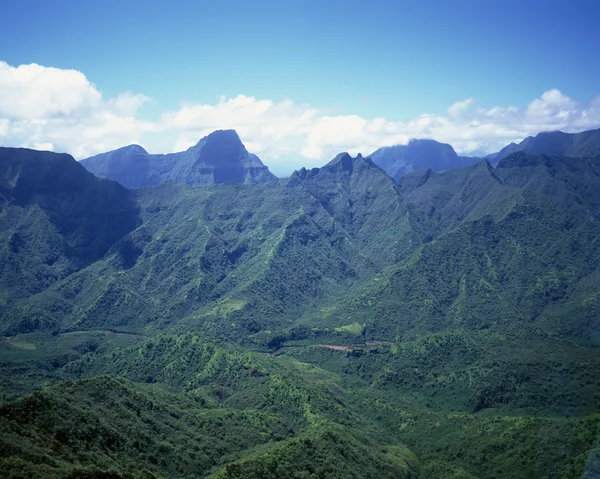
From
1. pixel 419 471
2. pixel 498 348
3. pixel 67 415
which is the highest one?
pixel 67 415

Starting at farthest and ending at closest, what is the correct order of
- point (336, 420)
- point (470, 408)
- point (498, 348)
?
point (498, 348)
point (470, 408)
point (336, 420)

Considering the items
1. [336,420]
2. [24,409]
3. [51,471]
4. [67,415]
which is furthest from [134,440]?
[336,420]

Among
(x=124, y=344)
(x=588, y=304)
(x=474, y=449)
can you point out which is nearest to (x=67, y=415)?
(x=474, y=449)

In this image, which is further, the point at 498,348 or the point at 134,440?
the point at 498,348

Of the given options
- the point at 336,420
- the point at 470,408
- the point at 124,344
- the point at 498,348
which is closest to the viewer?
the point at 336,420

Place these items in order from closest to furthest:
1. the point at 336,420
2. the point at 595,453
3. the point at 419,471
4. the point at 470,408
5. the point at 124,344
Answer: the point at 595,453
the point at 419,471
the point at 336,420
the point at 470,408
the point at 124,344

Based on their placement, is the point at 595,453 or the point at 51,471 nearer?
the point at 51,471

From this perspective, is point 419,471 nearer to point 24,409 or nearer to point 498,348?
point 498,348

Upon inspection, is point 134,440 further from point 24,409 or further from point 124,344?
point 124,344

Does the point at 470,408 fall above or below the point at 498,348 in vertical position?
below
